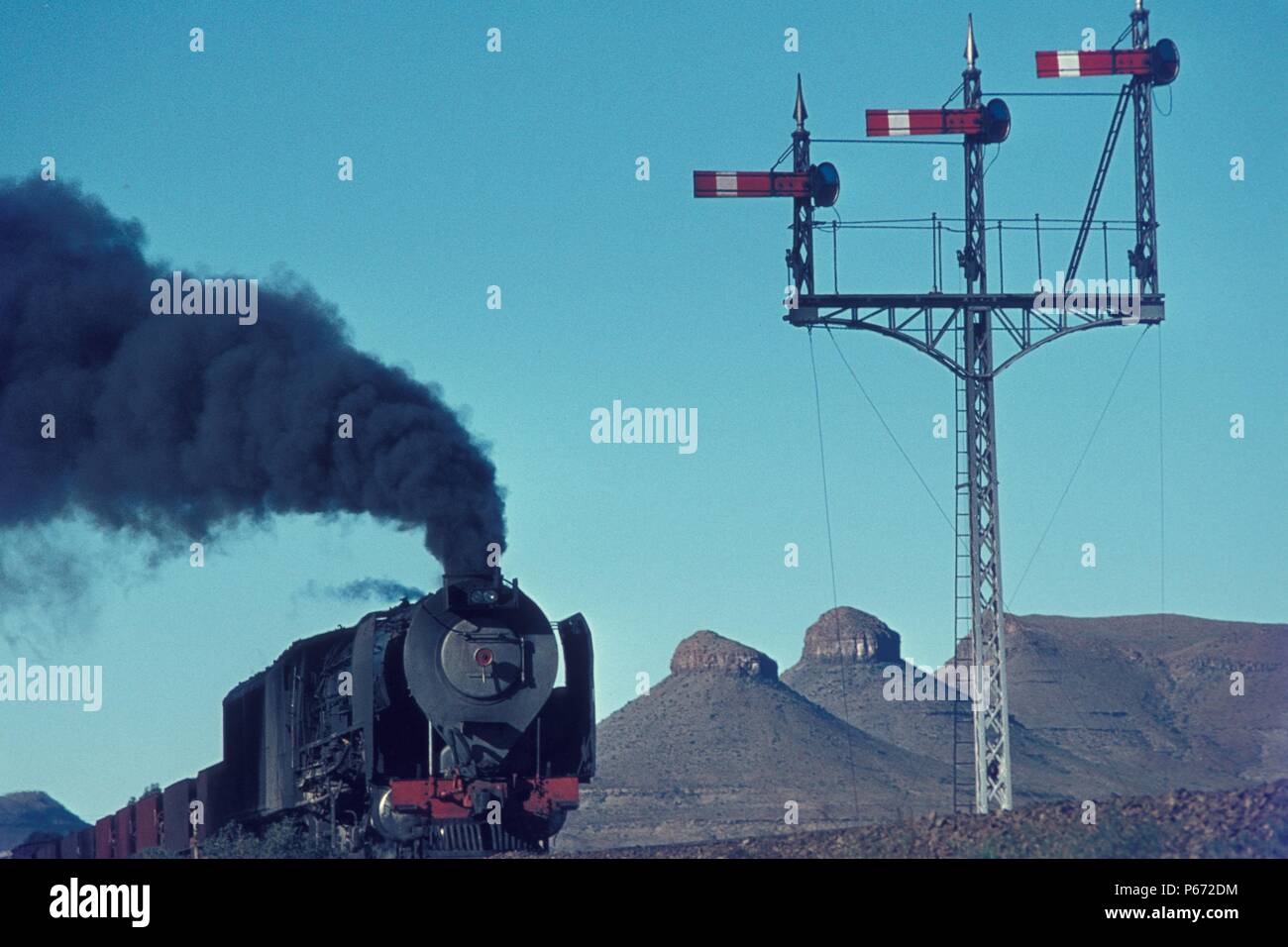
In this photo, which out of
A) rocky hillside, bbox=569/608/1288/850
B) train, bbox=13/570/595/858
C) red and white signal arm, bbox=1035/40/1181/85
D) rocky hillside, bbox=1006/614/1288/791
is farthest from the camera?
rocky hillside, bbox=1006/614/1288/791

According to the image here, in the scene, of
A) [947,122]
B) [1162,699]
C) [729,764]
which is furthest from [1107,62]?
[1162,699]

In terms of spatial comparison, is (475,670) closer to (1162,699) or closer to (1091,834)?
(1091,834)

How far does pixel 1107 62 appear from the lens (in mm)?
33062

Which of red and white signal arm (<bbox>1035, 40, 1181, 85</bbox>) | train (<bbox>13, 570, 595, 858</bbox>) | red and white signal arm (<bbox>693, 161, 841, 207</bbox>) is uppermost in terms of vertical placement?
red and white signal arm (<bbox>1035, 40, 1181, 85</bbox>)

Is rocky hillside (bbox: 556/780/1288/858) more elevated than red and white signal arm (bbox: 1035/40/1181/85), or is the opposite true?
red and white signal arm (bbox: 1035/40/1181/85)

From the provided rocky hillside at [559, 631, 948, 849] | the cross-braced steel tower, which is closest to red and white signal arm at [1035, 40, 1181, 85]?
the cross-braced steel tower

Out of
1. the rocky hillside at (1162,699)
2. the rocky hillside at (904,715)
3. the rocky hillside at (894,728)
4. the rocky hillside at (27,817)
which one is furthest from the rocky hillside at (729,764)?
the rocky hillside at (27,817)

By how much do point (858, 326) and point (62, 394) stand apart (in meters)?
12.9

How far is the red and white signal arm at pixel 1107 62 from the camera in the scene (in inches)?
1299

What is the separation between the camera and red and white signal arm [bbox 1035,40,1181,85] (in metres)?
33.0

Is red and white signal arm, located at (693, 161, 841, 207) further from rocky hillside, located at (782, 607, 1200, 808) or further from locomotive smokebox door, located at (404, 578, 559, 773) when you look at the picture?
rocky hillside, located at (782, 607, 1200, 808)

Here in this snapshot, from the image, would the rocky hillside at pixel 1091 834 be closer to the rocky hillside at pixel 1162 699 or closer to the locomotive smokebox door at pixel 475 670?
the locomotive smokebox door at pixel 475 670
